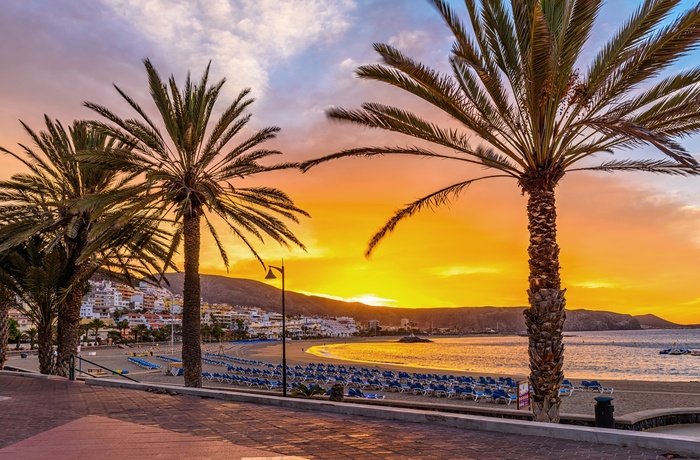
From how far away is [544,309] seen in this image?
9586 mm

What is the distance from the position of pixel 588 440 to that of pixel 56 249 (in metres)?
17.3

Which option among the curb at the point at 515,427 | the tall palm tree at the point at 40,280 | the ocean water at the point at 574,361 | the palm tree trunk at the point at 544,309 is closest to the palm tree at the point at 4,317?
the tall palm tree at the point at 40,280

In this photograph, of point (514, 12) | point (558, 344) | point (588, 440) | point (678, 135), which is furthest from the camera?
point (678, 135)

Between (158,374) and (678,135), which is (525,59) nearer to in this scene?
(678,135)

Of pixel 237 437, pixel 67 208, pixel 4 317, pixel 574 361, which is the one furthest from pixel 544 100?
pixel 574 361

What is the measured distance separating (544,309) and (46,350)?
18.7m

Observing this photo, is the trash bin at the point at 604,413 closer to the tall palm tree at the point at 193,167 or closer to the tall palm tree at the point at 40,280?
the tall palm tree at the point at 193,167

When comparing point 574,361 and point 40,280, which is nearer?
point 40,280

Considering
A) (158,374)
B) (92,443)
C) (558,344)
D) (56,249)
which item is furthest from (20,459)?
(158,374)

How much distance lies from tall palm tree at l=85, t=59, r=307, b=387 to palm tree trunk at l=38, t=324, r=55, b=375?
315 inches

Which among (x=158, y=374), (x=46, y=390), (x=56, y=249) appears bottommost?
(x=158, y=374)

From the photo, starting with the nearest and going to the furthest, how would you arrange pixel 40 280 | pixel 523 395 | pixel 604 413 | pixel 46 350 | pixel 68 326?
pixel 604 413, pixel 523 395, pixel 40 280, pixel 68 326, pixel 46 350

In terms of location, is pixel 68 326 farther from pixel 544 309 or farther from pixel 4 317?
pixel 544 309

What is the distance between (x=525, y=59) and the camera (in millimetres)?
8867
